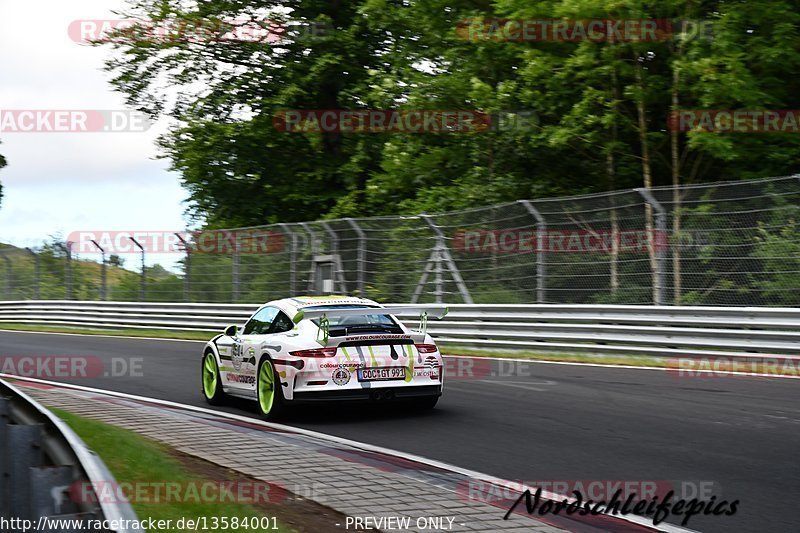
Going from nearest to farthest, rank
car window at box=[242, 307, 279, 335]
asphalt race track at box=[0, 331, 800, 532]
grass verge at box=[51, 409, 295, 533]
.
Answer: grass verge at box=[51, 409, 295, 533], asphalt race track at box=[0, 331, 800, 532], car window at box=[242, 307, 279, 335]

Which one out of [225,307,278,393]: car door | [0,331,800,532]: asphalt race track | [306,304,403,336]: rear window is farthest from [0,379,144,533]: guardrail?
[225,307,278,393]: car door

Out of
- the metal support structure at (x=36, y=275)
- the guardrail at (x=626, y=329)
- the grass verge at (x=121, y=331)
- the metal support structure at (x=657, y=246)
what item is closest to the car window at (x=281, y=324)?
the guardrail at (x=626, y=329)

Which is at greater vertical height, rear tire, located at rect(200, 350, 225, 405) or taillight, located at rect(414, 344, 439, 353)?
→ taillight, located at rect(414, 344, 439, 353)

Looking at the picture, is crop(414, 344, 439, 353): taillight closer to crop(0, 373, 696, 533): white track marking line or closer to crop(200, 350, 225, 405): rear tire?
crop(0, 373, 696, 533): white track marking line

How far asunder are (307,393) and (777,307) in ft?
24.5

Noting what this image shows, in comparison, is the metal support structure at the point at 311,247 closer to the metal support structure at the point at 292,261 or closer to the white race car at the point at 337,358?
the metal support structure at the point at 292,261

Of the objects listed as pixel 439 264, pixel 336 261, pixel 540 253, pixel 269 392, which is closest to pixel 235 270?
pixel 336 261

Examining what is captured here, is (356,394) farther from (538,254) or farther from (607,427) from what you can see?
(538,254)

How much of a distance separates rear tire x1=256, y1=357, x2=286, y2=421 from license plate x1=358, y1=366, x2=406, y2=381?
35.0 inches

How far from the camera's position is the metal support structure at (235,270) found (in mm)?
27469

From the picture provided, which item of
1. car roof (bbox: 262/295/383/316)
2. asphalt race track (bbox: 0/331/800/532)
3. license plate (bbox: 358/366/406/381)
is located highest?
car roof (bbox: 262/295/383/316)

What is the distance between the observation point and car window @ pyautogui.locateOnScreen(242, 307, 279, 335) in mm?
11625

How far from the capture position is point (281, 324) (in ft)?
37.1

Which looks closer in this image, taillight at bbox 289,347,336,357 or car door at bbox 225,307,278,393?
taillight at bbox 289,347,336,357
